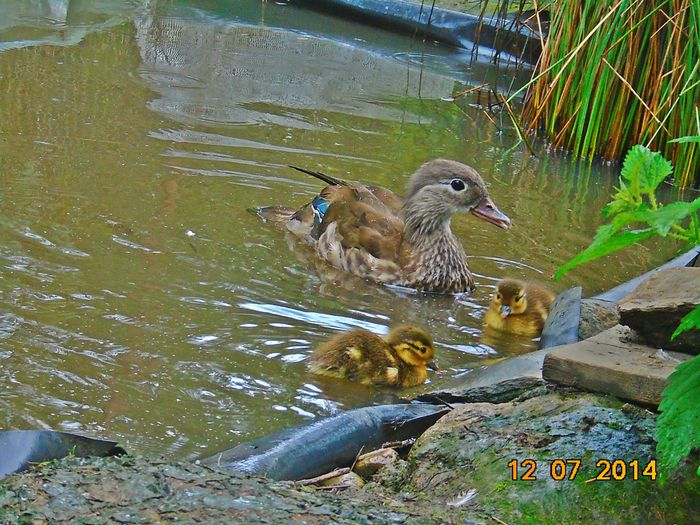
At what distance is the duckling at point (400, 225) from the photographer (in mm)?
6410

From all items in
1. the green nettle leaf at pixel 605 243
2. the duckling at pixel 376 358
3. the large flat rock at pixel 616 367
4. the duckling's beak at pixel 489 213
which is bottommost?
the duckling at pixel 376 358

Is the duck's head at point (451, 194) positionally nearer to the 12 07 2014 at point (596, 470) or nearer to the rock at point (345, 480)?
the rock at point (345, 480)

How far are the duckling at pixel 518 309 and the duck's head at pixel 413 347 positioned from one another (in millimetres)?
766

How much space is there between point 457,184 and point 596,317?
74.1 inches

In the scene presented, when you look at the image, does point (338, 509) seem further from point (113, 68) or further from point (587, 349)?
point (113, 68)

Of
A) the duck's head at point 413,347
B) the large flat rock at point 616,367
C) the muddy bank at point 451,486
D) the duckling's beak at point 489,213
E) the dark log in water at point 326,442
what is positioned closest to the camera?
the muddy bank at point 451,486

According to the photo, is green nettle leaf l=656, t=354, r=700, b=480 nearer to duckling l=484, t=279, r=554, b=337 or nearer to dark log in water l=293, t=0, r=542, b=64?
duckling l=484, t=279, r=554, b=337

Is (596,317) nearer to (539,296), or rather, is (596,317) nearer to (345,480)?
(539,296)

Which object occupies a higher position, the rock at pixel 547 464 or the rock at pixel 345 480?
the rock at pixel 547 464

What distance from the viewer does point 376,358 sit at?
15.7ft

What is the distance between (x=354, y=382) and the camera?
4.78 meters

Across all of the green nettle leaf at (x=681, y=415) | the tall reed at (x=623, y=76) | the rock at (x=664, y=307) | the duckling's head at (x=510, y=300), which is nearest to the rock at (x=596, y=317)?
the duckling's head at (x=510, y=300)

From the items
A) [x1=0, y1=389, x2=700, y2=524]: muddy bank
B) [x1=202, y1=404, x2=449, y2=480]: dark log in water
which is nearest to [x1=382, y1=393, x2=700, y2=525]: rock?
[x1=0, y1=389, x2=700, y2=524]: muddy bank

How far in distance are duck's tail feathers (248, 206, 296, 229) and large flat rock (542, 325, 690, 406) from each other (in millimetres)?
3241
